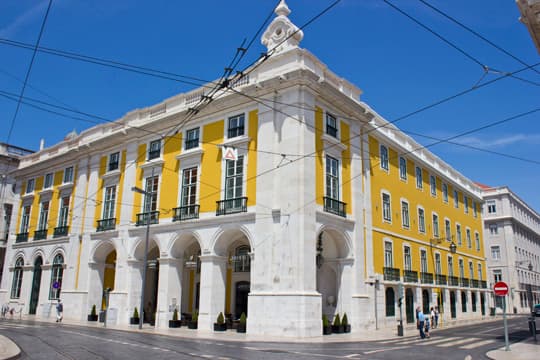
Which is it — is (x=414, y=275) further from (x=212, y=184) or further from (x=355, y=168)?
(x=212, y=184)

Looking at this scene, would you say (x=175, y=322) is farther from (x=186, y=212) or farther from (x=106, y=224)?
(x=106, y=224)

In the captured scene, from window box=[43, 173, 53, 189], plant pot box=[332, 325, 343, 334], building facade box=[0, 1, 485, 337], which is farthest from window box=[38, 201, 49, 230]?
plant pot box=[332, 325, 343, 334]

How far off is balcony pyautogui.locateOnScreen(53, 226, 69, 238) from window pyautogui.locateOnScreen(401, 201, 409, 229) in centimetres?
2451

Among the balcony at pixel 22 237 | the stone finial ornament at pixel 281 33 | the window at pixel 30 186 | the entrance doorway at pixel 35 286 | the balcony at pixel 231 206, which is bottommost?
the entrance doorway at pixel 35 286

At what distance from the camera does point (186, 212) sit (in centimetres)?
2692

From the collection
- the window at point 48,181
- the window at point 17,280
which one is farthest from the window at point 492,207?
the window at point 17,280

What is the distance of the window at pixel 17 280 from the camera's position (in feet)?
125

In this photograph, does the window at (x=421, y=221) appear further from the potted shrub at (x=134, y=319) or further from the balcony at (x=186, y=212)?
the potted shrub at (x=134, y=319)

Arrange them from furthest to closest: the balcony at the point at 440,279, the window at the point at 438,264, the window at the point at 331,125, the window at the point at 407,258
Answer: the window at the point at 438,264
the balcony at the point at 440,279
the window at the point at 407,258
the window at the point at 331,125

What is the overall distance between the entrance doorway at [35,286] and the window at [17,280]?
1.99 meters

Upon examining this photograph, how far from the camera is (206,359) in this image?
1225 centimetres

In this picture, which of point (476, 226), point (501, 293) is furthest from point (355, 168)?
point (476, 226)

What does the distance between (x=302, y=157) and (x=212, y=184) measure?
600 centimetres

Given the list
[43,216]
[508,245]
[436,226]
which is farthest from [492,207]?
[43,216]
